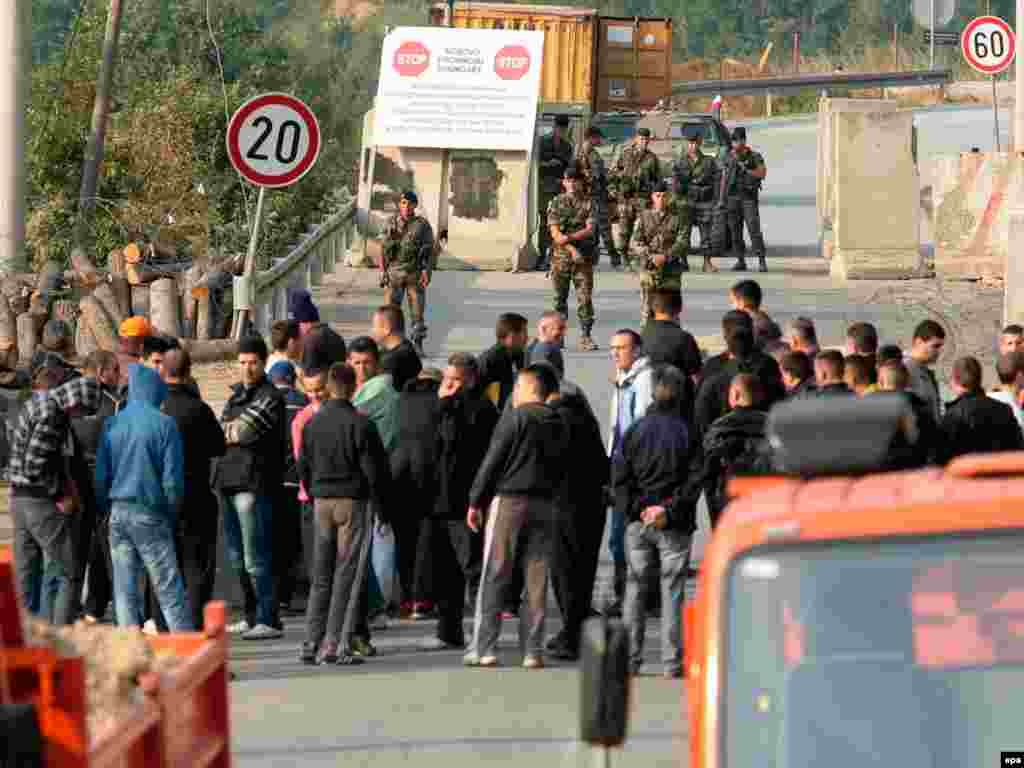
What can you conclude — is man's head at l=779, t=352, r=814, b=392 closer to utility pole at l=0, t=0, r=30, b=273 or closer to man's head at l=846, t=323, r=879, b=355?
man's head at l=846, t=323, r=879, b=355

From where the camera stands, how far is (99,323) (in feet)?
64.7

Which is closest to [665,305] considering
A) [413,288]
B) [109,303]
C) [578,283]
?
[109,303]

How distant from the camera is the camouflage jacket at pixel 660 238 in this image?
21.3 meters

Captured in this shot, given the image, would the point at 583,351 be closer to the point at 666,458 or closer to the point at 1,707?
the point at 666,458

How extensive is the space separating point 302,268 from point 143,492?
495 inches

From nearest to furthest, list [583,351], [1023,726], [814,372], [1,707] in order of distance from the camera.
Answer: [1,707] → [1023,726] → [814,372] → [583,351]

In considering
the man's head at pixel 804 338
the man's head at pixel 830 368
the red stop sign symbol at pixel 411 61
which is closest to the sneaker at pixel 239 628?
the man's head at pixel 830 368

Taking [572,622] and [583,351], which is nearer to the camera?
[572,622]

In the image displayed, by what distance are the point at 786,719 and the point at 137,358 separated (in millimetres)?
8915

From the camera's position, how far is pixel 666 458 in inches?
495

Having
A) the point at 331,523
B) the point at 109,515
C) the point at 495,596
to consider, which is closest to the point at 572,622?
the point at 495,596

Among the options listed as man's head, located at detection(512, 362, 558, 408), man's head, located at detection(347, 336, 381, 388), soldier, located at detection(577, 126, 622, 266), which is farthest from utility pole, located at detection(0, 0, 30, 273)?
soldier, located at detection(577, 126, 622, 266)

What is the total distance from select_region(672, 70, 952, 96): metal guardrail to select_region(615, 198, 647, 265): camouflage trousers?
74.4 ft

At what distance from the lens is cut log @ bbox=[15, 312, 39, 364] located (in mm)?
18953
